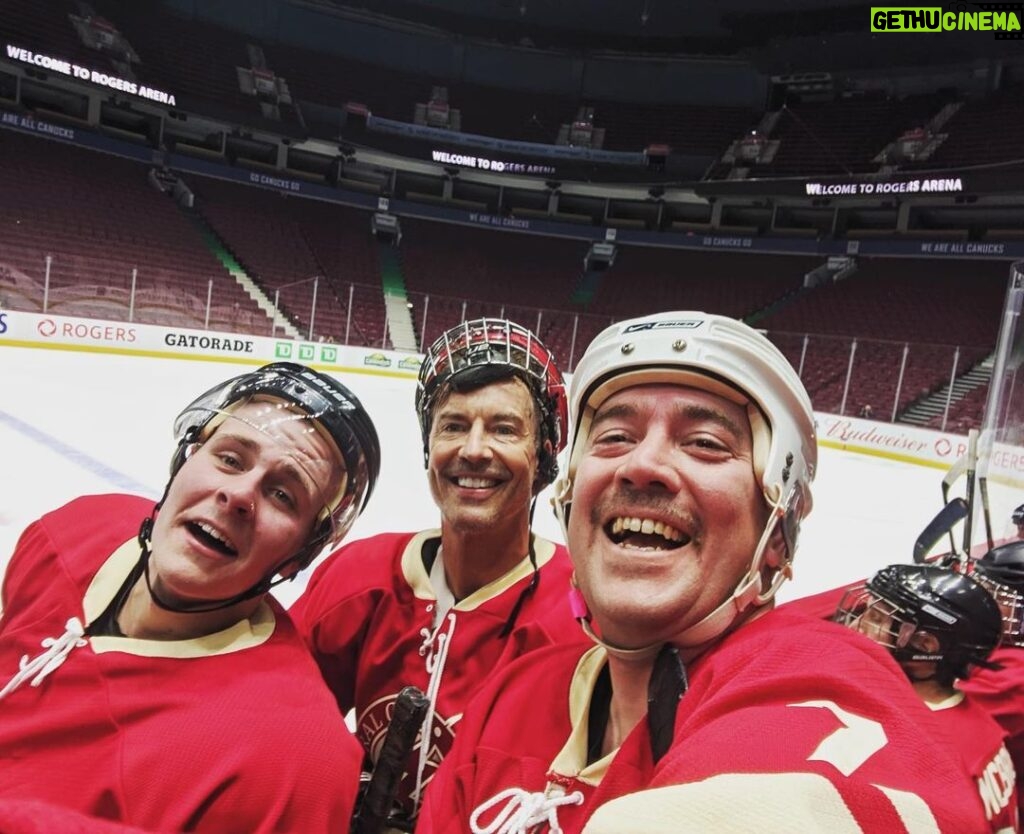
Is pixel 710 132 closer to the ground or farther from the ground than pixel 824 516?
farther from the ground

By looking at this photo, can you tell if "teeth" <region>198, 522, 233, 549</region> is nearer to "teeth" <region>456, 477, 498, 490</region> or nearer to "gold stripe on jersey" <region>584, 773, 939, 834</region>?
"teeth" <region>456, 477, 498, 490</region>

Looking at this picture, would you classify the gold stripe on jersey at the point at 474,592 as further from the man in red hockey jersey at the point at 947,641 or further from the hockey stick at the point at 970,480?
the hockey stick at the point at 970,480

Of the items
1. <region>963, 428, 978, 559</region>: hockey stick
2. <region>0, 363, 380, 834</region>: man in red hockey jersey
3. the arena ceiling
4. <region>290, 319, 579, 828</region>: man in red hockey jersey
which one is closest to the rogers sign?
<region>0, 363, 380, 834</region>: man in red hockey jersey

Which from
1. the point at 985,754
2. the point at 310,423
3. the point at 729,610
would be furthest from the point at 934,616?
the point at 310,423

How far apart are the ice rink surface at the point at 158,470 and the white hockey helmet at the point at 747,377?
242 cm

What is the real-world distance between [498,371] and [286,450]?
0.54m

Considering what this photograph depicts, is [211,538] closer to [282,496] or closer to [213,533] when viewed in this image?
[213,533]

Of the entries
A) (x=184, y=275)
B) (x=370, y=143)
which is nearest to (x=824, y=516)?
(x=184, y=275)

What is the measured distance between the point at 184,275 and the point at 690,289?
13349mm

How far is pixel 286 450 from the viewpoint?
1305mm

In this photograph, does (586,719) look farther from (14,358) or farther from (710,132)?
(710,132)

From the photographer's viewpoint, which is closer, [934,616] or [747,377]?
[747,377]

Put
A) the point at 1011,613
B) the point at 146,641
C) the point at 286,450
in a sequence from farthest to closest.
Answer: the point at 1011,613
the point at 286,450
the point at 146,641

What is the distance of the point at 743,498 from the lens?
3.16 ft
